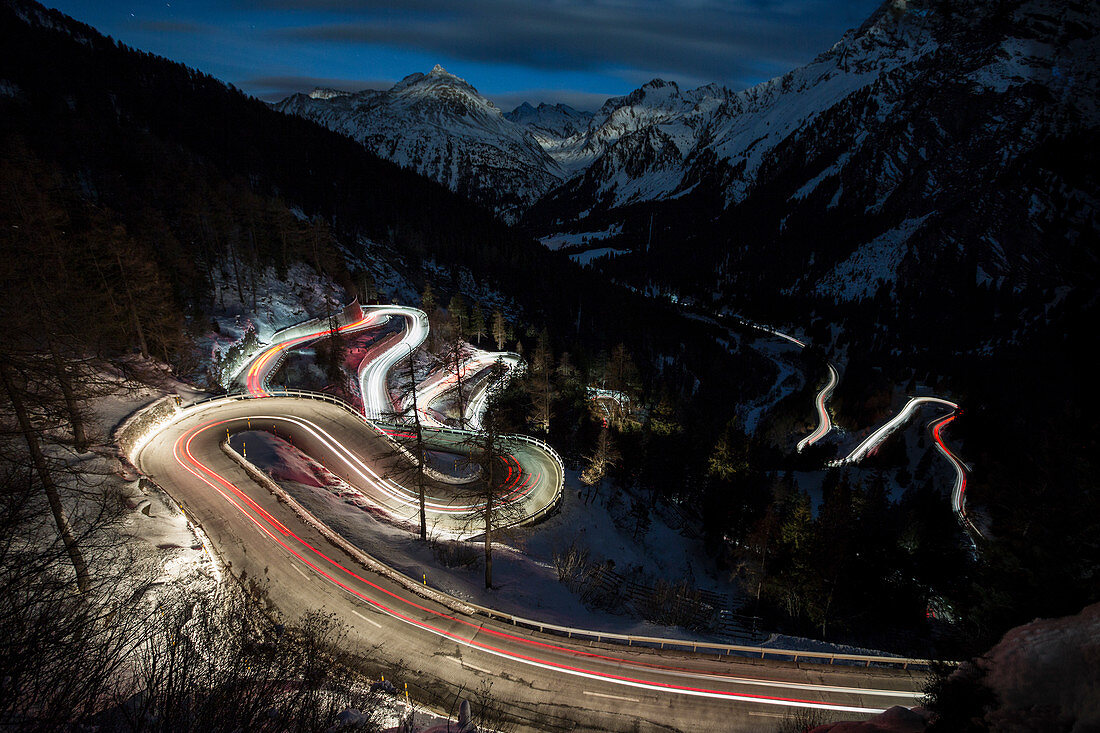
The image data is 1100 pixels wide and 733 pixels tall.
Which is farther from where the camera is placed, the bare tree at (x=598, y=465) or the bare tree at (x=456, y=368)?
the bare tree at (x=456, y=368)

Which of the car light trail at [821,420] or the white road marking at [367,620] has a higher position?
the white road marking at [367,620]

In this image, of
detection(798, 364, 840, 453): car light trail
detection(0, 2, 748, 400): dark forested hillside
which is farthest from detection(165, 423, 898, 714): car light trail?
detection(798, 364, 840, 453): car light trail

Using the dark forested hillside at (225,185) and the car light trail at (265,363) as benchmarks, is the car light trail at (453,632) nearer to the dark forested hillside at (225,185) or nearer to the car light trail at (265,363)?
the car light trail at (265,363)

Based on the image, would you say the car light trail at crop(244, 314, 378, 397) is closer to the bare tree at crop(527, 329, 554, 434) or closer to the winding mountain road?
the winding mountain road

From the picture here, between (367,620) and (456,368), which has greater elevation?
(367,620)

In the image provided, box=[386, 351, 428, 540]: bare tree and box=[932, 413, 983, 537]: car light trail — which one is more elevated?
box=[386, 351, 428, 540]: bare tree

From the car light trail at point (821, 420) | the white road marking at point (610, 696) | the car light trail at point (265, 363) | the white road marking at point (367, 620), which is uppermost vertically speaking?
the white road marking at point (610, 696)

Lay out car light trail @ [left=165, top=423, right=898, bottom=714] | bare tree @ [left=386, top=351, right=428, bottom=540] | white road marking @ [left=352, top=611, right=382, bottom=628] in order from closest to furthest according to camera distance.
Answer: car light trail @ [left=165, top=423, right=898, bottom=714]
white road marking @ [left=352, top=611, right=382, bottom=628]
bare tree @ [left=386, top=351, right=428, bottom=540]

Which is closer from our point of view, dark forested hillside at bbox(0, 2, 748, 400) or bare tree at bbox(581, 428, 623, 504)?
bare tree at bbox(581, 428, 623, 504)

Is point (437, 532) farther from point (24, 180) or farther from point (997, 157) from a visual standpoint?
point (997, 157)

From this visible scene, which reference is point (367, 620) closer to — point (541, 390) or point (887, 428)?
point (541, 390)

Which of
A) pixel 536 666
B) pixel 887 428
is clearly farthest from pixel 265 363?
pixel 887 428

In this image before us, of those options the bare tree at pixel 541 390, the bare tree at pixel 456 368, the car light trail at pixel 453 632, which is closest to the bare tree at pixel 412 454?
the car light trail at pixel 453 632
